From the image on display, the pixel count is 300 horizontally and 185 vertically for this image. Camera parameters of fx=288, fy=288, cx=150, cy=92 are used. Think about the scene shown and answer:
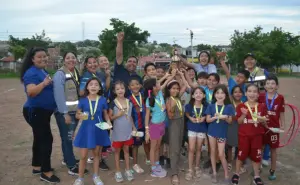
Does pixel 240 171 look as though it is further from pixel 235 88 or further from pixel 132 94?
pixel 132 94

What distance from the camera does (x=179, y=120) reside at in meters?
4.91

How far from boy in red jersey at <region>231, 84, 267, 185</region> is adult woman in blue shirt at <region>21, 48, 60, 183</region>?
10.1ft

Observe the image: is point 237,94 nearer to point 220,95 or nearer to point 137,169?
point 220,95

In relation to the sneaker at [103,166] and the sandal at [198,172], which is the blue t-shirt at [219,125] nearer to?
the sandal at [198,172]

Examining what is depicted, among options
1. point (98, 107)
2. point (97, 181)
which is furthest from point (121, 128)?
point (97, 181)

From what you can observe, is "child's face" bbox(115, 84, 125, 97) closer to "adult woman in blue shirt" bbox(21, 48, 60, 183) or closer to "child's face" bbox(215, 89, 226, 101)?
"adult woman in blue shirt" bbox(21, 48, 60, 183)

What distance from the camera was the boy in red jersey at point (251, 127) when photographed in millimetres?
4477

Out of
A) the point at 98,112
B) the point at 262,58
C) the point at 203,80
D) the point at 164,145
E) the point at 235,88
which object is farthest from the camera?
the point at 262,58

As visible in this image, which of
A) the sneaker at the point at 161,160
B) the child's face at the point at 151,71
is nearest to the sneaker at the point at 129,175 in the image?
the sneaker at the point at 161,160

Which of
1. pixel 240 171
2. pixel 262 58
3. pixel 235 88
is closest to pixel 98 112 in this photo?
pixel 235 88

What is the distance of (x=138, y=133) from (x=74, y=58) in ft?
5.65

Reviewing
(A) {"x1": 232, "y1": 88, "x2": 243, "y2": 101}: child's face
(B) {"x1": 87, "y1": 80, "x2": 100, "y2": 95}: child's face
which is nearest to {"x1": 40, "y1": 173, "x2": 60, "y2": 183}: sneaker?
(B) {"x1": 87, "y1": 80, "x2": 100, "y2": 95}: child's face

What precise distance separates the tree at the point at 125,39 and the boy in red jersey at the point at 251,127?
3592 centimetres

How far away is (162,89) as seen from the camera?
508cm
